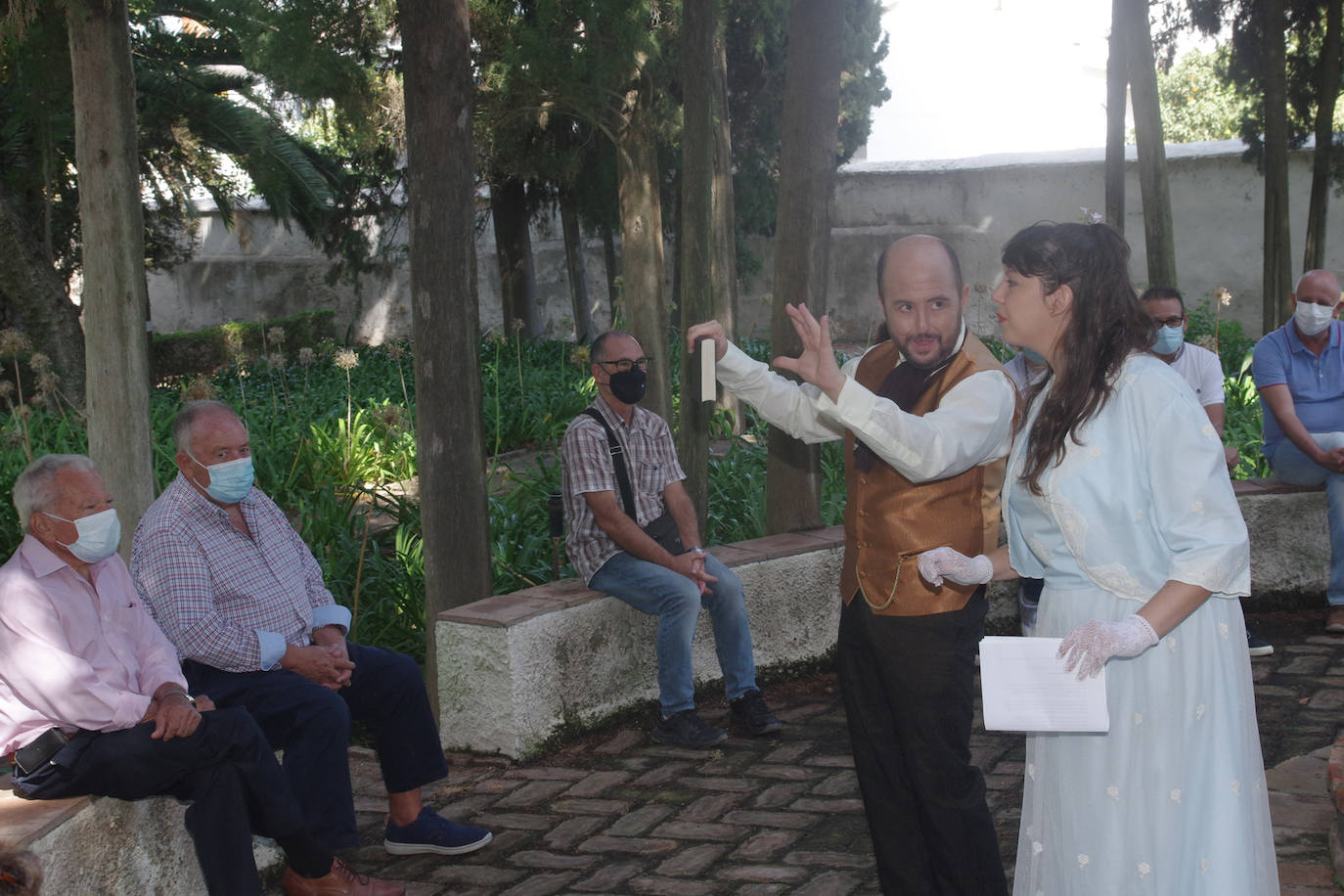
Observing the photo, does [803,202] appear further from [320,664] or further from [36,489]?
[36,489]

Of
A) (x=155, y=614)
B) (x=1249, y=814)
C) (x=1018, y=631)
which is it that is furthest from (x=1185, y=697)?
(x=1018, y=631)

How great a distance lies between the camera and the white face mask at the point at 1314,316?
22.2 feet

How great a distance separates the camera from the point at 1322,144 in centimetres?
1352

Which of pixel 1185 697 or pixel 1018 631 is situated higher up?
pixel 1185 697

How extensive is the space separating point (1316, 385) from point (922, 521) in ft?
14.7

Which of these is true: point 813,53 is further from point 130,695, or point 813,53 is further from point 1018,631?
point 130,695

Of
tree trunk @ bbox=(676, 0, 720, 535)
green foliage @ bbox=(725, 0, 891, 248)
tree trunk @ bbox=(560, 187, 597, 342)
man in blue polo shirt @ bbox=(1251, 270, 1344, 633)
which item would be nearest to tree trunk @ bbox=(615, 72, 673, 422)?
green foliage @ bbox=(725, 0, 891, 248)

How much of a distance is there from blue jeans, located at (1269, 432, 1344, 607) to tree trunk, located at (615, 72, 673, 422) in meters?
5.15

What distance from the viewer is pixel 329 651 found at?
14.7 feet

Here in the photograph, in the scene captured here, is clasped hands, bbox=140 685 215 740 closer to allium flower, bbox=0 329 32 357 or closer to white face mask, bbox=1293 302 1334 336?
allium flower, bbox=0 329 32 357

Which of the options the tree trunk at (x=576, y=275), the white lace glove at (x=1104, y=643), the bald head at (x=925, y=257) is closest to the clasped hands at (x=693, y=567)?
the bald head at (x=925, y=257)

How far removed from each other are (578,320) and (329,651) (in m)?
13.2

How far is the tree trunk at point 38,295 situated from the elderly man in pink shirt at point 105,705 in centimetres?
931

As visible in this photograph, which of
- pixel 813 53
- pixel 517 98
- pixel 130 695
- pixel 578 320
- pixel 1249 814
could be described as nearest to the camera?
pixel 1249 814
